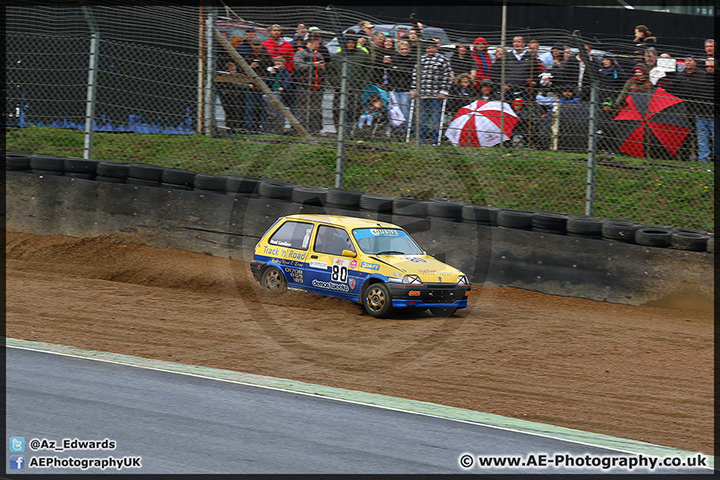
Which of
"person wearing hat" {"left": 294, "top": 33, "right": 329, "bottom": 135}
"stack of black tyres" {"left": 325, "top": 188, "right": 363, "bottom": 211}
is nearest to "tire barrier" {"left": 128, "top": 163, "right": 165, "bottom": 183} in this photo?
"person wearing hat" {"left": 294, "top": 33, "right": 329, "bottom": 135}

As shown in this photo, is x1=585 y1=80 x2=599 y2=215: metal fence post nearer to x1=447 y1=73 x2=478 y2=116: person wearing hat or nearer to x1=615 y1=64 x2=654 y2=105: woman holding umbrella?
x1=615 y1=64 x2=654 y2=105: woman holding umbrella

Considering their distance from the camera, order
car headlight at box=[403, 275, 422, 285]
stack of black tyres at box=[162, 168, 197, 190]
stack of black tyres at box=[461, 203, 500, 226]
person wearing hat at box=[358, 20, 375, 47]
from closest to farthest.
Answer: car headlight at box=[403, 275, 422, 285]
stack of black tyres at box=[461, 203, 500, 226]
stack of black tyres at box=[162, 168, 197, 190]
person wearing hat at box=[358, 20, 375, 47]

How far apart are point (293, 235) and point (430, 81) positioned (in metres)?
3.61

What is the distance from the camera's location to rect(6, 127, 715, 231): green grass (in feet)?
40.4

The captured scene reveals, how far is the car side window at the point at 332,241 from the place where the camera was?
33.6ft

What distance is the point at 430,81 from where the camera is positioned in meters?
12.6

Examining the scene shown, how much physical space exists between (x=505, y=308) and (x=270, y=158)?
5.33m

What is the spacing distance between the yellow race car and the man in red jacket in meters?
3.26

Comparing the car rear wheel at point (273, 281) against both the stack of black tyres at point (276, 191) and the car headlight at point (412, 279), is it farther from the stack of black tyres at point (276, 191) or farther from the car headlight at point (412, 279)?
the stack of black tyres at point (276, 191)

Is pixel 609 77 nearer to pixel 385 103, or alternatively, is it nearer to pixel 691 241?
pixel 691 241

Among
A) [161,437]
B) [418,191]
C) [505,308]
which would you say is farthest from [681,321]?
[161,437]

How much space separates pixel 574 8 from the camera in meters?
17.1

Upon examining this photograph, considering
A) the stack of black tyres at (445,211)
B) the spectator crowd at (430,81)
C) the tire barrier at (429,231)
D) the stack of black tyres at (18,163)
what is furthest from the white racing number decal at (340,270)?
the stack of black tyres at (18,163)

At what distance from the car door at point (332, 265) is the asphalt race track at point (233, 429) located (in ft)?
11.4
